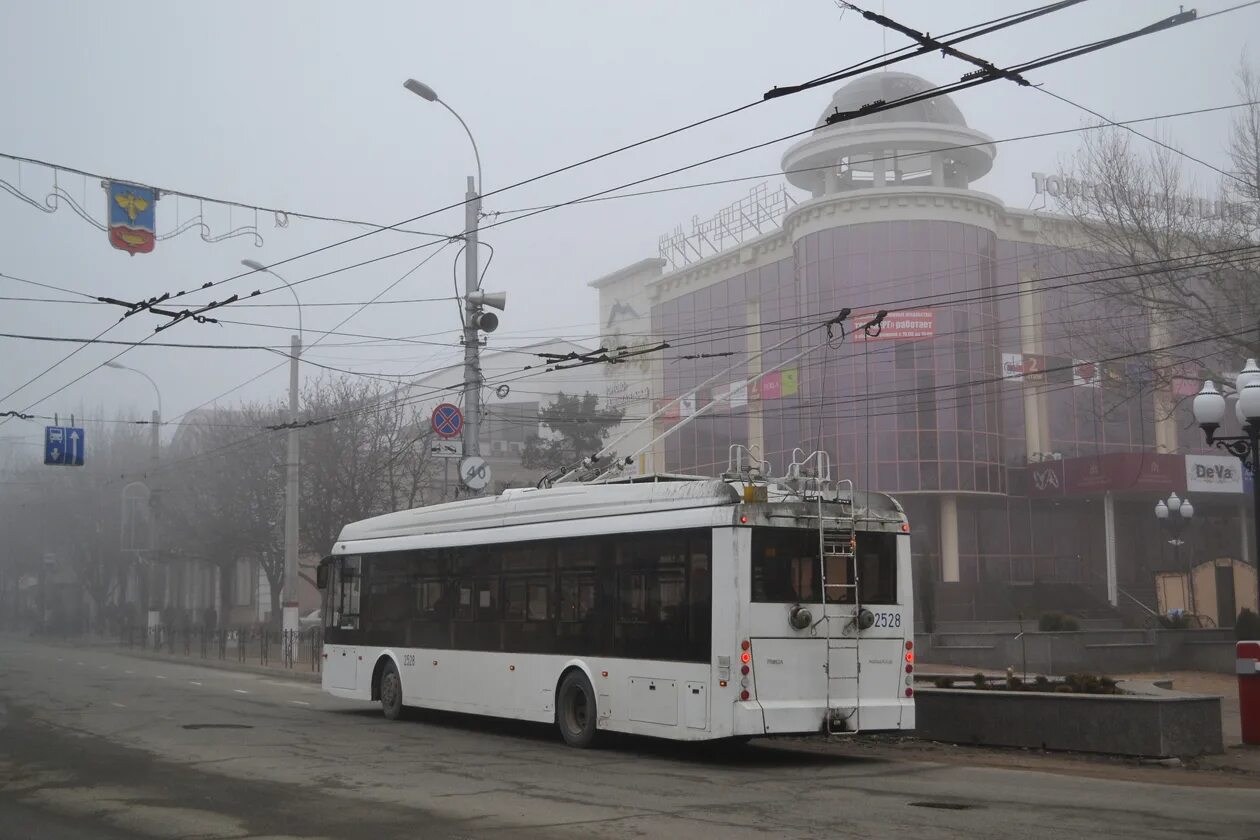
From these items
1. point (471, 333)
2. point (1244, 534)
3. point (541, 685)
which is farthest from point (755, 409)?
point (541, 685)

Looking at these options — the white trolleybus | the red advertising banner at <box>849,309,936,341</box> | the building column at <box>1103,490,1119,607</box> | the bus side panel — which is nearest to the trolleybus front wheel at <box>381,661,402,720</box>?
the bus side panel

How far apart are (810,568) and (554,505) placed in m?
3.85

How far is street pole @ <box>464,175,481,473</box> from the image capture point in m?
23.6

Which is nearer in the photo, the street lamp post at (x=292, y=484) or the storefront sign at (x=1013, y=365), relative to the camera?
the street lamp post at (x=292, y=484)

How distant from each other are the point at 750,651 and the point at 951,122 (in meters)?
45.8

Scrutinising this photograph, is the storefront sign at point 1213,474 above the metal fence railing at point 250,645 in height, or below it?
above

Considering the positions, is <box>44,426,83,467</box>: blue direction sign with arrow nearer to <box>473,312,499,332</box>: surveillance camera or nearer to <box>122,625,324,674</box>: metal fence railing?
<box>122,625,324,674</box>: metal fence railing

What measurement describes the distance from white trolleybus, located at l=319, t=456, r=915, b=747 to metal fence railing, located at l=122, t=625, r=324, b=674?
1246 centimetres

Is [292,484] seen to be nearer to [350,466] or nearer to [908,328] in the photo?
[350,466]

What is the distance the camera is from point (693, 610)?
13.9 meters

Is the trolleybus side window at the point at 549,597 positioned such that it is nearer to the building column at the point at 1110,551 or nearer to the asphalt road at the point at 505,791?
the asphalt road at the point at 505,791

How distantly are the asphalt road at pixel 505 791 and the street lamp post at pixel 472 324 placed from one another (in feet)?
20.2

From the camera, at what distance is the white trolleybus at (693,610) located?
13.6m

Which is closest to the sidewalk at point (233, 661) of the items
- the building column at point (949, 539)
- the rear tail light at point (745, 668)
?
the rear tail light at point (745, 668)
